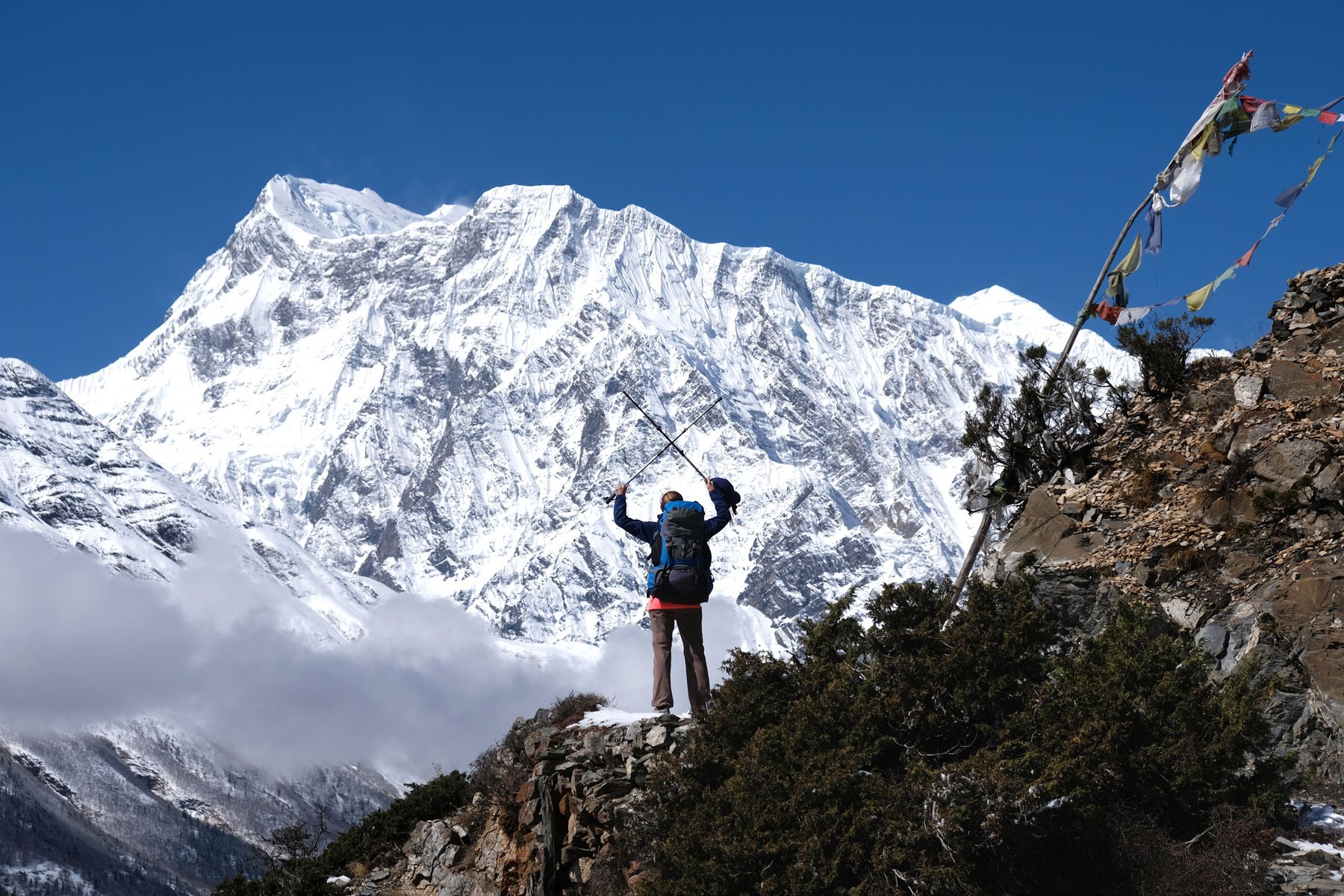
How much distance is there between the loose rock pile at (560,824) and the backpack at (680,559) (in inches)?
61.5

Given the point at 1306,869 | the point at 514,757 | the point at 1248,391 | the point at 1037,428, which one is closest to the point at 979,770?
the point at 1306,869

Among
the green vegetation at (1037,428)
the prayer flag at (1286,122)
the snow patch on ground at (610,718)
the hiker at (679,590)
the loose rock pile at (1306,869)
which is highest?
the prayer flag at (1286,122)

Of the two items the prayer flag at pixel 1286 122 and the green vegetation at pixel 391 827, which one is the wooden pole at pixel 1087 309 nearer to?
the prayer flag at pixel 1286 122

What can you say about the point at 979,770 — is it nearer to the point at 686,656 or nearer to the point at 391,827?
the point at 686,656

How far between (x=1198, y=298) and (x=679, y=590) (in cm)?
855

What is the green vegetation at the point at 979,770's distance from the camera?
11555 millimetres

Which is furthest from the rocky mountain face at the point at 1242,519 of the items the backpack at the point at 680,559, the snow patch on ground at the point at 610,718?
the snow patch on ground at the point at 610,718

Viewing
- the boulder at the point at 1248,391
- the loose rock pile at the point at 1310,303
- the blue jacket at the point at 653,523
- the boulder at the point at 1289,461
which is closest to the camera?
the boulder at the point at 1289,461

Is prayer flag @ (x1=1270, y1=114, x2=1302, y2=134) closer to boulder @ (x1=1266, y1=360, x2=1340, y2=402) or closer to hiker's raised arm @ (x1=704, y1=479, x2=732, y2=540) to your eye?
boulder @ (x1=1266, y1=360, x2=1340, y2=402)

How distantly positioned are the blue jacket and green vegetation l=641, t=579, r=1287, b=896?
228 centimetres

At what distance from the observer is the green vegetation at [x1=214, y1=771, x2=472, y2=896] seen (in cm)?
1802

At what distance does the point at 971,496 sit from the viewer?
19391 mm

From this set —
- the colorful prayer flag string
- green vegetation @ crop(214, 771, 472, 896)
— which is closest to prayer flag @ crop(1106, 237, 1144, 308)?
the colorful prayer flag string

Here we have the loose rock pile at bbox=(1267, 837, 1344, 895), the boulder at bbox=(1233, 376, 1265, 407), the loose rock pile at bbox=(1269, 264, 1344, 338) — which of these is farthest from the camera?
the loose rock pile at bbox=(1269, 264, 1344, 338)
